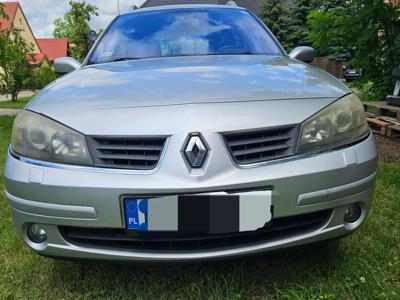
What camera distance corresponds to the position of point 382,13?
5.98 m

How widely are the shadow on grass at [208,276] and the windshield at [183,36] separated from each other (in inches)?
51.7

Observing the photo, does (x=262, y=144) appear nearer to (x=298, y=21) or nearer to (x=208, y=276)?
(x=208, y=276)

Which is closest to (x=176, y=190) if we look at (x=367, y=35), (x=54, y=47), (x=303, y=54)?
(x=303, y=54)

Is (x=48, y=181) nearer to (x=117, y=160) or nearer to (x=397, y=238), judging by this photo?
(x=117, y=160)

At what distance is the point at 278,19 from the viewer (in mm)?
26656

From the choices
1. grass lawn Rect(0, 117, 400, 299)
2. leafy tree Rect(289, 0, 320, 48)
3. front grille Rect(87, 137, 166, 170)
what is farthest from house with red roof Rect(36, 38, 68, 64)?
front grille Rect(87, 137, 166, 170)

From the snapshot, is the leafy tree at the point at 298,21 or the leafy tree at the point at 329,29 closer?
the leafy tree at the point at 329,29

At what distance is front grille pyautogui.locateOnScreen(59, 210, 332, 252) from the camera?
1.58 metres

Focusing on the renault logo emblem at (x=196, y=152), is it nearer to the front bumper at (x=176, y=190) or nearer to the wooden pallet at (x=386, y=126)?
the front bumper at (x=176, y=190)

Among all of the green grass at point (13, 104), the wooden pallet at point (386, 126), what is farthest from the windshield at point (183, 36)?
the green grass at point (13, 104)

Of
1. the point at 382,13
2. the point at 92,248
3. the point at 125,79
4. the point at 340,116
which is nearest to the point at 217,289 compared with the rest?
the point at 92,248

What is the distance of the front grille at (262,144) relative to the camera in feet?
5.19

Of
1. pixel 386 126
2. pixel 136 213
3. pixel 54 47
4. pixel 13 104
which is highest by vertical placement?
pixel 136 213

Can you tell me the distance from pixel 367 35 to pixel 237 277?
16.9ft
